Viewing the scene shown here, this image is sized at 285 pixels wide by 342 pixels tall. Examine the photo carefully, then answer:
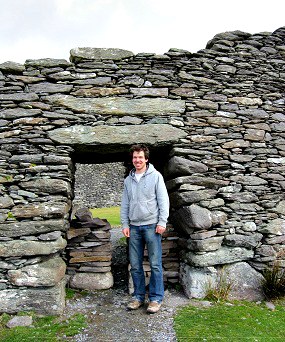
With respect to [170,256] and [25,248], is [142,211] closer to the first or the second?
[170,256]

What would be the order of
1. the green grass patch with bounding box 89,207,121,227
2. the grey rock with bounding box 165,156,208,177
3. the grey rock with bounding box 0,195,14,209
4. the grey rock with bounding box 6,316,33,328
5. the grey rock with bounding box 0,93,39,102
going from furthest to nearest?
the green grass patch with bounding box 89,207,121,227 → the grey rock with bounding box 165,156,208,177 → the grey rock with bounding box 0,93,39,102 → the grey rock with bounding box 0,195,14,209 → the grey rock with bounding box 6,316,33,328

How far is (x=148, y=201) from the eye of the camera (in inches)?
166

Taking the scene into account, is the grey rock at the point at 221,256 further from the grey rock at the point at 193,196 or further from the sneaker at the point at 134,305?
the sneaker at the point at 134,305

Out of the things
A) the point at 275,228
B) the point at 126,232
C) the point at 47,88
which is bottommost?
the point at 275,228

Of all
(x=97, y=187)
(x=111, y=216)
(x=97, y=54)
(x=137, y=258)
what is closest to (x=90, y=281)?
(x=137, y=258)

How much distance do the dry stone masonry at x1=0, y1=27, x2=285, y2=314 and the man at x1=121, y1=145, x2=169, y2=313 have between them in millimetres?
779

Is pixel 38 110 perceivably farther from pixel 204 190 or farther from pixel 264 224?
pixel 264 224

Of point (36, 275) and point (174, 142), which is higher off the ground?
point (174, 142)

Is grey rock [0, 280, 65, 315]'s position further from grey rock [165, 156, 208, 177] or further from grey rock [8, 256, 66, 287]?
grey rock [165, 156, 208, 177]

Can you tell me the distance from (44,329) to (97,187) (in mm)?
19429

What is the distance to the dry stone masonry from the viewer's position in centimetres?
461

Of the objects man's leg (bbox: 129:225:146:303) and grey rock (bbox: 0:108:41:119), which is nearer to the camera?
man's leg (bbox: 129:225:146:303)

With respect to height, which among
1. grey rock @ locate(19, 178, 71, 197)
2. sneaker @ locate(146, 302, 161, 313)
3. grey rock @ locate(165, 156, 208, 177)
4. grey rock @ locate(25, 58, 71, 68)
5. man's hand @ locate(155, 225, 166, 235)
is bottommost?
sneaker @ locate(146, 302, 161, 313)

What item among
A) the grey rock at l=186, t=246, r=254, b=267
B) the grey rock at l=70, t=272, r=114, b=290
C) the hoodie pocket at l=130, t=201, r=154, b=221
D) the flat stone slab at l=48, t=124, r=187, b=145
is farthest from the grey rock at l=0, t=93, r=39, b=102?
the grey rock at l=186, t=246, r=254, b=267
